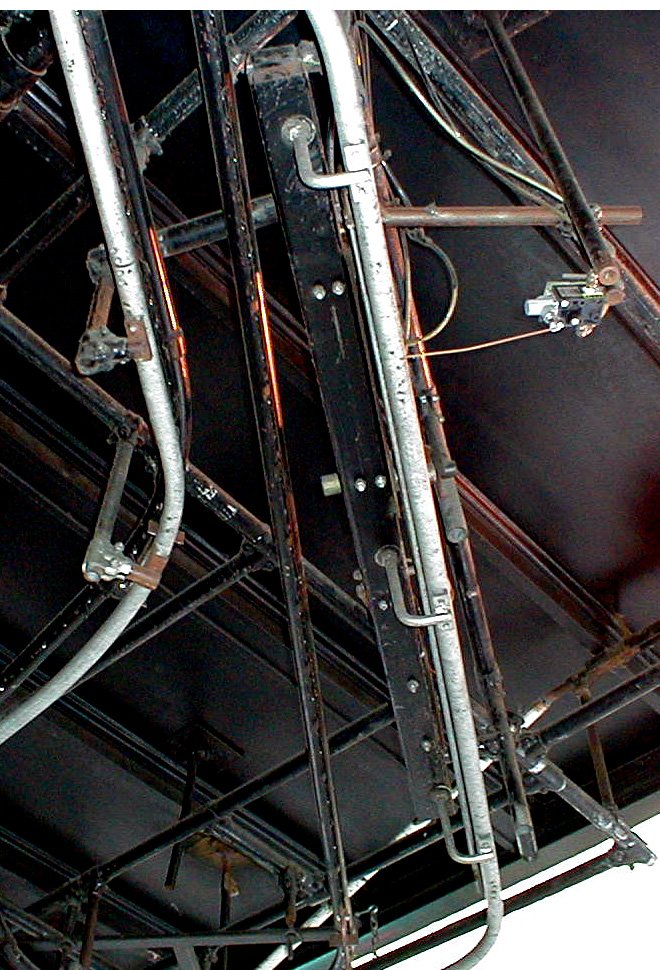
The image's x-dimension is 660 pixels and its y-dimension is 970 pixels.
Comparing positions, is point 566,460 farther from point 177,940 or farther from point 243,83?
point 177,940

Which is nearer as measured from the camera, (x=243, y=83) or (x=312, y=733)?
(x=243, y=83)

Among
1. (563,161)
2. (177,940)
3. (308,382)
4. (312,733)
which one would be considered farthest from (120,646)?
(563,161)

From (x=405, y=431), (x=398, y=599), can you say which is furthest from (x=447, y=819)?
(x=405, y=431)

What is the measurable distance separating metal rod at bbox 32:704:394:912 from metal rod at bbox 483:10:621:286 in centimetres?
174

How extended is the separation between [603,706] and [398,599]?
1.13 metres

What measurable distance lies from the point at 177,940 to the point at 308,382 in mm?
2001

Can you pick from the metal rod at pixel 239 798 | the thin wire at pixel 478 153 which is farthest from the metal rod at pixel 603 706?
the thin wire at pixel 478 153

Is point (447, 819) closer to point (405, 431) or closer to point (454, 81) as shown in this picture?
point (405, 431)

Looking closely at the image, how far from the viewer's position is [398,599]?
2514 mm

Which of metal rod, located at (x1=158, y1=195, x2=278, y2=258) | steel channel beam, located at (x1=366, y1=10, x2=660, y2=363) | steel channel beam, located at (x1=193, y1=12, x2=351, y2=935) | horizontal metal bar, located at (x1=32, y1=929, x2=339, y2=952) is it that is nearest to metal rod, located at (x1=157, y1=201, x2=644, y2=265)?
steel channel beam, located at (x1=366, y1=10, x2=660, y2=363)

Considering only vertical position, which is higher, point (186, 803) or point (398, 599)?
point (186, 803)

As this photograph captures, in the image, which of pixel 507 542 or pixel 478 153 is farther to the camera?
pixel 507 542

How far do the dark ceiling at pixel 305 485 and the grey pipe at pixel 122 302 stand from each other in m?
0.38

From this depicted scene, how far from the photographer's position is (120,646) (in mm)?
3201
